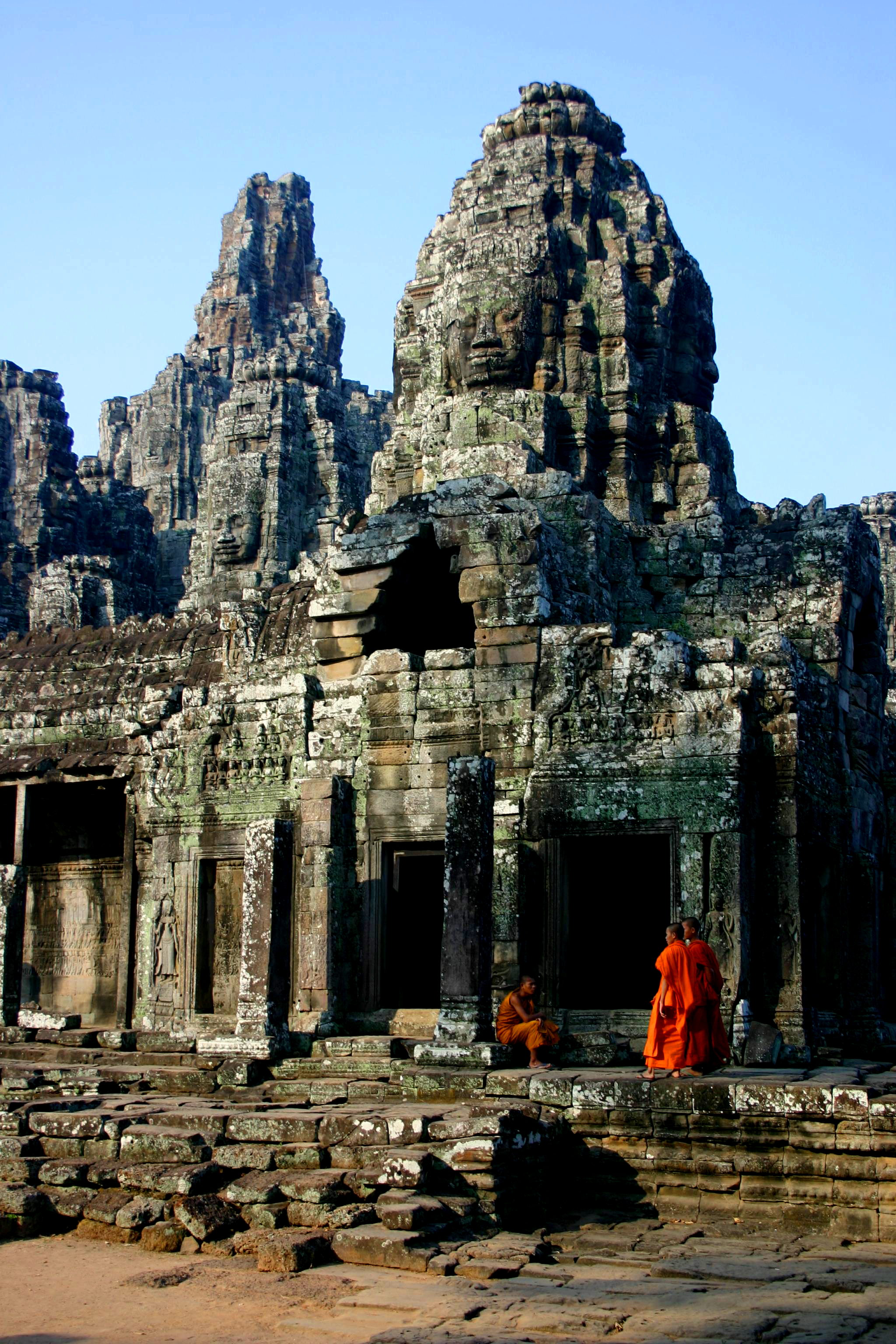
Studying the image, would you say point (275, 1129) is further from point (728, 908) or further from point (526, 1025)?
point (728, 908)

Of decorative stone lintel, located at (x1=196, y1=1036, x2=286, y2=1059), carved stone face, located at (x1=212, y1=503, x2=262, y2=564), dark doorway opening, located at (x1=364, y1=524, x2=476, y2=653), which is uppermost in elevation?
carved stone face, located at (x1=212, y1=503, x2=262, y2=564)

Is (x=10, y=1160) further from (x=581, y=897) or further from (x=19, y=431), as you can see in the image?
(x=19, y=431)

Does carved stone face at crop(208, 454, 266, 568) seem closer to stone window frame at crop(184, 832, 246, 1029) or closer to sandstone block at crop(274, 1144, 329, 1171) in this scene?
stone window frame at crop(184, 832, 246, 1029)

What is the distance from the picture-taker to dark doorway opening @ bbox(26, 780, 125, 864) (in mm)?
19594

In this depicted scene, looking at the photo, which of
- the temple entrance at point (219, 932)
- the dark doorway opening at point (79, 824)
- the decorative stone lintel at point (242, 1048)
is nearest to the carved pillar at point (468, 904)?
the decorative stone lintel at point (242, 1048)

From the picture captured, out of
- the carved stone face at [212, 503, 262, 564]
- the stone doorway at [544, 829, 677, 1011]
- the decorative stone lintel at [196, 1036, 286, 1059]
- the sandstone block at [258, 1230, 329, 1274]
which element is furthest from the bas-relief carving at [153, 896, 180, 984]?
the carved stone face at [212, 503, 262, 564]

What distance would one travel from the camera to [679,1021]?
10984 millimetres

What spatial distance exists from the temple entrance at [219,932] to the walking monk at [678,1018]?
19.1 ft

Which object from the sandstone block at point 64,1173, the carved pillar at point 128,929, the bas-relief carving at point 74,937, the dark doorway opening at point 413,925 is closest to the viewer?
the sandstone block at point 64,1173

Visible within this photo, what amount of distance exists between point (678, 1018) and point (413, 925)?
563 centimetres

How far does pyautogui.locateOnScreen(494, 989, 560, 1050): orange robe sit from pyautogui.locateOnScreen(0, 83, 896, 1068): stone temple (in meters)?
0.20

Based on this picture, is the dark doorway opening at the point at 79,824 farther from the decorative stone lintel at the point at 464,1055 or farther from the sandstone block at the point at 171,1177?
the sandstone block at the point at 171,1177

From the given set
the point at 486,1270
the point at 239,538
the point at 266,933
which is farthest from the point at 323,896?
the point at 239,538

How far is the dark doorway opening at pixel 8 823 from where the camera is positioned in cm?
1894
